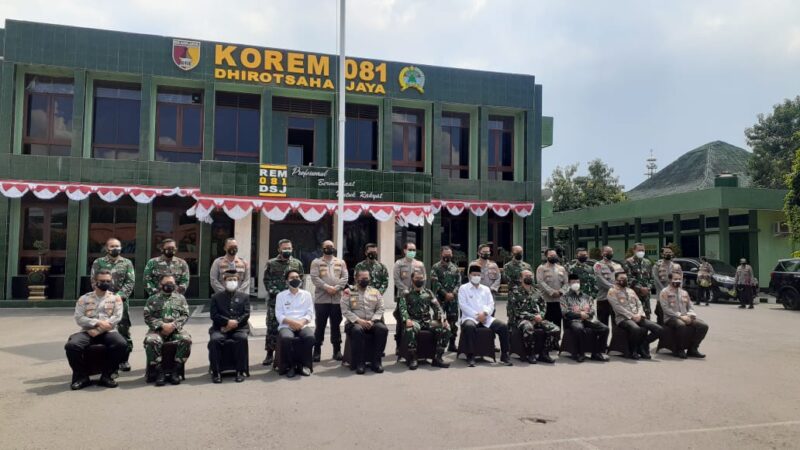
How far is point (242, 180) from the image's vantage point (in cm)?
1580

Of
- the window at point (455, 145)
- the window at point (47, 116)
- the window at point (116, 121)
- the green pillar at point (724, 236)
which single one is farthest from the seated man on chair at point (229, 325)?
the green pillar at point (724, 236)

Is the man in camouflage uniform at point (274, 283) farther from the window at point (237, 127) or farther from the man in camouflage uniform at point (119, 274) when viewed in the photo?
the window at point (237, 127)

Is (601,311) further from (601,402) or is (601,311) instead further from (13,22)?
(13,22)

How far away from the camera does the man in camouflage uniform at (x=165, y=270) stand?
8.42 metres

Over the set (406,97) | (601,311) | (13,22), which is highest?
(13,22)

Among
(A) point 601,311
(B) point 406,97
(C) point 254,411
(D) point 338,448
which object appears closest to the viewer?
(D) point 338,448

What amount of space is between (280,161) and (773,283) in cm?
1714

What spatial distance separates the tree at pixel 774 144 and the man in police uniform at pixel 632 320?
3085cm

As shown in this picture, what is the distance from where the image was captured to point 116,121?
18234 millimetres

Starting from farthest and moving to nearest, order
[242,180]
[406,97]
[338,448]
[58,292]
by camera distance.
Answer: [406,97] < [58,292] < [242,180] < [338,448]

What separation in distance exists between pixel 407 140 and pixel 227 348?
45.9 ft

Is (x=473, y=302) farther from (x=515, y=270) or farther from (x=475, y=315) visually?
(x=515, y=270)

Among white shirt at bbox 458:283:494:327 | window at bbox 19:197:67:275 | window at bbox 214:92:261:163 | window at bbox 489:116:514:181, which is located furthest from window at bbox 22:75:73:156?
white shirt at bbox 458:283:494:327

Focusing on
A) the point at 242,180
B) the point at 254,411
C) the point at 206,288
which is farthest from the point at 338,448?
the point at 206,288
